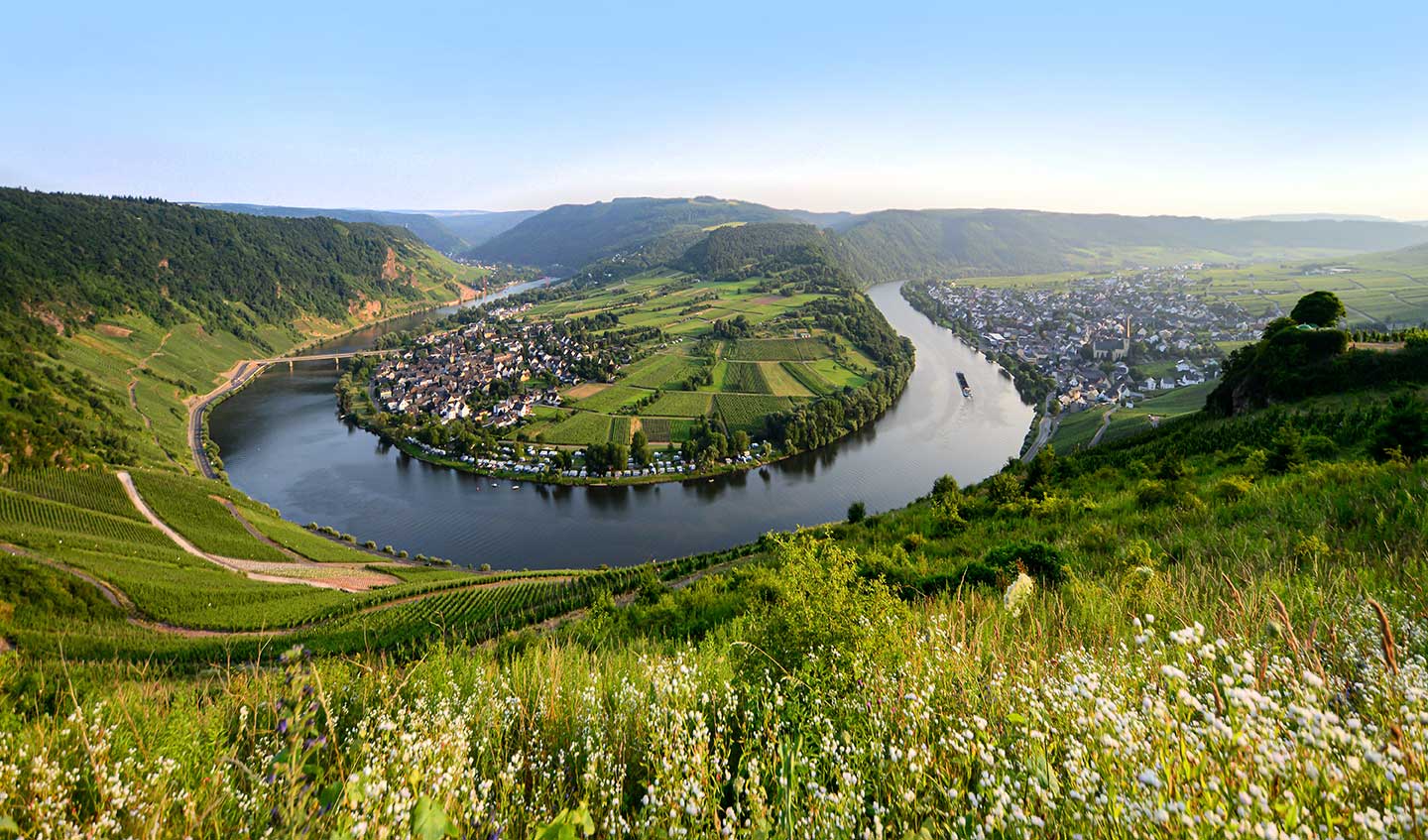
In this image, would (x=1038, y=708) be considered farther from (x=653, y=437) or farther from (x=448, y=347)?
(x=448, y=347)

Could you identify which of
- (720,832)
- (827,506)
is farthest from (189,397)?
(720,832)

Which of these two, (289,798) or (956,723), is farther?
(956,723)

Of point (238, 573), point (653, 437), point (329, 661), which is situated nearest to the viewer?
point (329, 661)

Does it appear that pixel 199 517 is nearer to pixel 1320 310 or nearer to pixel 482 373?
pixel 482 373

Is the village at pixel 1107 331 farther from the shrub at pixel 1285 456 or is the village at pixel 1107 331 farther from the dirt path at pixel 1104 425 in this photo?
the shrub at pixel 1285 456

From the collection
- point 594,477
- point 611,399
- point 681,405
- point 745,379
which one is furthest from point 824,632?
point 745,379

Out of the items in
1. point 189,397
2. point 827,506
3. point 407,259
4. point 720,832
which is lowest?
point 827,506
